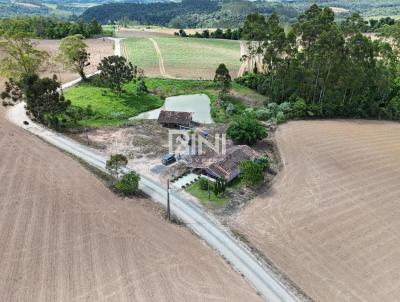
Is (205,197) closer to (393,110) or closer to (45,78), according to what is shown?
(45,78)

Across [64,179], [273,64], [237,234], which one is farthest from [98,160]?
[273,64]

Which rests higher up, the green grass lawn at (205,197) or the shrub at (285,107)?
the shrub at (285,107)

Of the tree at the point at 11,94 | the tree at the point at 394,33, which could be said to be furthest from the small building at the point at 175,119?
the tree at the point at 394,33

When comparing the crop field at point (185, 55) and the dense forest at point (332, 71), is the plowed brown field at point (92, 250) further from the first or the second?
the crop field at point (185, 55)

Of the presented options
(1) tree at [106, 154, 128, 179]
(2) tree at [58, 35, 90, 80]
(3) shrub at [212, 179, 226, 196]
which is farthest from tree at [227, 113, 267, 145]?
(2) tree at [58, 35, 90, 80]

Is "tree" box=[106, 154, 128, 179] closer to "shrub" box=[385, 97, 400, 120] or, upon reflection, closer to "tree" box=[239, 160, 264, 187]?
"tree" box=[239, 160, 264, 187]

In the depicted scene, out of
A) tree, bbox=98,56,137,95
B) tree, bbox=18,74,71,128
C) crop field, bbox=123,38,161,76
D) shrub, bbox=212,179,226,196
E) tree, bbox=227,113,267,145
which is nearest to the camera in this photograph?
shrub, bbox=212,179,226,196
